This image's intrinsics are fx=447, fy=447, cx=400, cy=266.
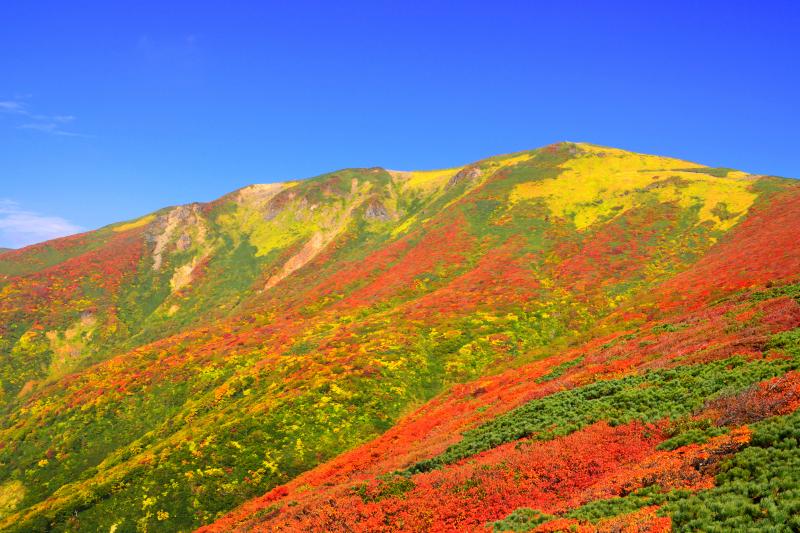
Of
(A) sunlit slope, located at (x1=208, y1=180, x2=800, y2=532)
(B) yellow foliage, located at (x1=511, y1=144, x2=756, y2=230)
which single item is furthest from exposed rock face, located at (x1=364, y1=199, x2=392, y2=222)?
(A) sunlit slope, located at (x1=208, y1=180, x2=800, y2=532)

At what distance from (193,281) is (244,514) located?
336 ft

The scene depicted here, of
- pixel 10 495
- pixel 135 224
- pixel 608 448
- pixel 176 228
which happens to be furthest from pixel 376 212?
pixel 608 448

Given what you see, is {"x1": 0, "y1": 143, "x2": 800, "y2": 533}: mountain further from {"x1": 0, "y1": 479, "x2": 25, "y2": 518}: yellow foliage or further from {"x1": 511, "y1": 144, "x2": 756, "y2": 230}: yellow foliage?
{"x1": 511, "y1": 144, "x2": 756, "y2": 230}: yellow foliage

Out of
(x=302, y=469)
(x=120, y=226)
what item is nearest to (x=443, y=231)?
(x=302, y=469)

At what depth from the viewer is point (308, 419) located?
4434 cm

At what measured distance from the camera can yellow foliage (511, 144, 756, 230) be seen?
90.1 m

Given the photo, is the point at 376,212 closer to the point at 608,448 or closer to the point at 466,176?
the point at 466,176

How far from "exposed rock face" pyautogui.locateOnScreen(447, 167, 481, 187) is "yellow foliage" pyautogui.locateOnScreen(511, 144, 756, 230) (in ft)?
84.3

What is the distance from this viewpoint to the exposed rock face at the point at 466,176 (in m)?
144

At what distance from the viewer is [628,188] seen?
107125 mm

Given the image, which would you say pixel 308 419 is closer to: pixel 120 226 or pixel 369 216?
pixel 369 216

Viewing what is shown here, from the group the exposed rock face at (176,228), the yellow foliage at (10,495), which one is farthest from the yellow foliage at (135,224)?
the yellow foliage at (10,495)

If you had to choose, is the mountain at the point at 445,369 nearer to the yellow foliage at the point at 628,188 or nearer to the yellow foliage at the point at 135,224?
the yellow foliage at the point at 628,188

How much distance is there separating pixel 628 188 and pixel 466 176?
5198 cm
